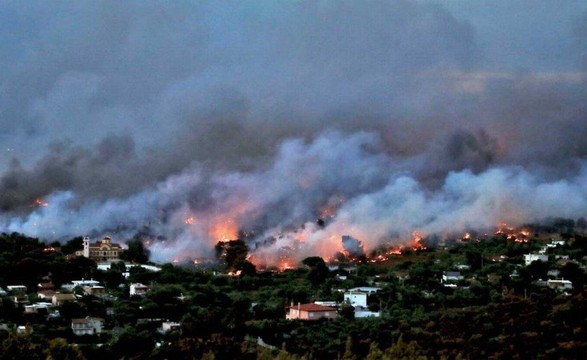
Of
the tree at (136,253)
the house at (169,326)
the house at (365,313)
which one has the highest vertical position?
the tree at (136,253)

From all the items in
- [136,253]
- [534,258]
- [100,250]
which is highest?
[100,250]

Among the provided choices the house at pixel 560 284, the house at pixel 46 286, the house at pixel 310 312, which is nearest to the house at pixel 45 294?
the house at pixel 46 286

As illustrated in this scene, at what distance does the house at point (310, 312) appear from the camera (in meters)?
21.1

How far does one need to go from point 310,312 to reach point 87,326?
490 cm

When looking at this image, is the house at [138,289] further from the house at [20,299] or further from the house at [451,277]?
the house at [451,277]

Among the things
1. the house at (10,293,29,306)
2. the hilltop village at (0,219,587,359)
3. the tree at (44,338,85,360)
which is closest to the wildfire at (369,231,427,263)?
the hilltop village at (0,219,587,359)

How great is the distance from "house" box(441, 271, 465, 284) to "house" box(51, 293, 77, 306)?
10.1 metres

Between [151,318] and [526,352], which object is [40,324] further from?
[526,352]

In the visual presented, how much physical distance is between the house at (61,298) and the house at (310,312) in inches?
207

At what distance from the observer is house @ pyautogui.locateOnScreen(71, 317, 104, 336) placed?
62.0ft

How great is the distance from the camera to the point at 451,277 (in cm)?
2783

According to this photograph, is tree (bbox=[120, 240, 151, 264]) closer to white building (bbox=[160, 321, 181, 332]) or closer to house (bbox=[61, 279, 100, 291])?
house (bbox=[61, 279, 100, 291])

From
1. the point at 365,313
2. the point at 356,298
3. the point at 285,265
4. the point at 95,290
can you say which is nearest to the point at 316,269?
the point at 285,265

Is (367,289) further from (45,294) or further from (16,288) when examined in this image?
(16,288)
